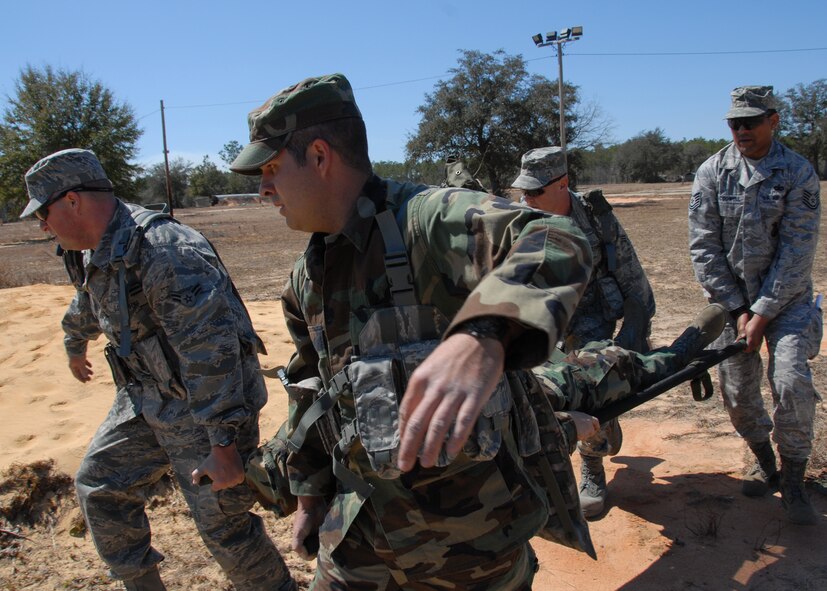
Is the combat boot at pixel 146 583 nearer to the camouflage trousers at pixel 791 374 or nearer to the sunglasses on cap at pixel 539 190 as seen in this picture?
the sunglasses on cap at pixel 539 190

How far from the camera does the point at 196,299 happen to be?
9.58 ft

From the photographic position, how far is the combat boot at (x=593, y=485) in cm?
414

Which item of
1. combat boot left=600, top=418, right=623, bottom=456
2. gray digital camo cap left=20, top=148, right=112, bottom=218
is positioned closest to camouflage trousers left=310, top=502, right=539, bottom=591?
gray digital camo cap left=20, top=148, right=112, bottom=218

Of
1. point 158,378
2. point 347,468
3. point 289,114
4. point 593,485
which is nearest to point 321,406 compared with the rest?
point 347,468

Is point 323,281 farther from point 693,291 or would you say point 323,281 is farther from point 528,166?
point 693,291

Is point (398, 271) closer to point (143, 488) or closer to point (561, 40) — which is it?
point (143, 488)

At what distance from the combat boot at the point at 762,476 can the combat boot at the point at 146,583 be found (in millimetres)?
3239

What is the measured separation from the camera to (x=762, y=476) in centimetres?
415

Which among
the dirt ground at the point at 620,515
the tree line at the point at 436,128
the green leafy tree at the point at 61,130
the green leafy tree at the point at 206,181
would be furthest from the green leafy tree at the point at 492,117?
the green leafy tree at the point at 206,181

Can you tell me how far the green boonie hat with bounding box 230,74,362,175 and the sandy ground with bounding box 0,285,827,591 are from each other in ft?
8.53

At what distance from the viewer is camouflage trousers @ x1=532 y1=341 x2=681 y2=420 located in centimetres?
311

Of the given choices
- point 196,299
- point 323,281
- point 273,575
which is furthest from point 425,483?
point 273,575

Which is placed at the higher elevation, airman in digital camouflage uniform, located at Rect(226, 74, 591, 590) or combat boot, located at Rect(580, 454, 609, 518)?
airman in digital camouflage uniform, located at Rect(226, 74, 591, 590)

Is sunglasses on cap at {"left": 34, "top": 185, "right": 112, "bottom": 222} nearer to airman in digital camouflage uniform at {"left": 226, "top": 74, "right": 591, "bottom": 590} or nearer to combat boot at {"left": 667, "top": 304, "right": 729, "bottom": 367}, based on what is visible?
airman in digital camouflage uniform at {"left": 226, "top": 74, "right": 591, "bottom": 590}
